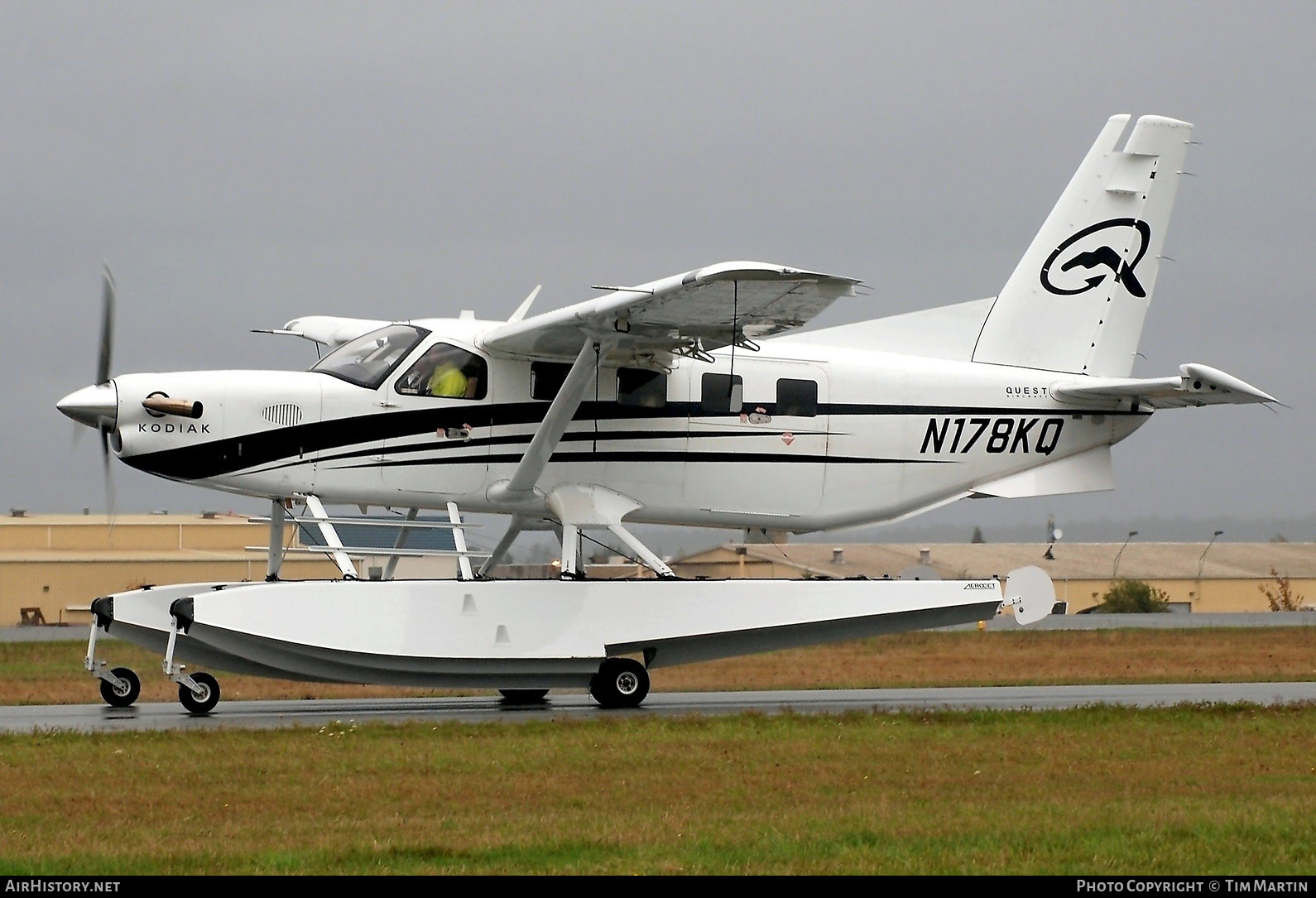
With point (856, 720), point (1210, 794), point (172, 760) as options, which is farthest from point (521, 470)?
point (1210, 794)

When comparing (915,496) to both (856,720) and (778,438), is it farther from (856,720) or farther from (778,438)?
(856,720)

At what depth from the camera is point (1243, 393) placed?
1761cm

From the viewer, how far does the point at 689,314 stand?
15.6 meters

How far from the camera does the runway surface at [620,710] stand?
14898 millimetres

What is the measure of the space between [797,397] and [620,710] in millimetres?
4237

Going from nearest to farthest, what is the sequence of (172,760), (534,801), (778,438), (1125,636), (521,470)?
(534,801)
(172,760)
(521,470)
(778,438)
(1125,636)

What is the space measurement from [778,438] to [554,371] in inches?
106

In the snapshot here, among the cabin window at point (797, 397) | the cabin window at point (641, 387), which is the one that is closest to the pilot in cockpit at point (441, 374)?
the cabin window at point (641, 387)

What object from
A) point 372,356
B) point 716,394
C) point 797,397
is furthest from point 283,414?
point 797,397

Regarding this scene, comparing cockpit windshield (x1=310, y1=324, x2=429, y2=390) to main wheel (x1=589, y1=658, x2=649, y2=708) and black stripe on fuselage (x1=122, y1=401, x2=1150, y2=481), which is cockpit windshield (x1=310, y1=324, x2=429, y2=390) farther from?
main wheel (x1=589, y1=658, x2=649, y2=708)

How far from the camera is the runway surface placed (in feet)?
48.9

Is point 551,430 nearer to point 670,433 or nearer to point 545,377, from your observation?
point 545,377

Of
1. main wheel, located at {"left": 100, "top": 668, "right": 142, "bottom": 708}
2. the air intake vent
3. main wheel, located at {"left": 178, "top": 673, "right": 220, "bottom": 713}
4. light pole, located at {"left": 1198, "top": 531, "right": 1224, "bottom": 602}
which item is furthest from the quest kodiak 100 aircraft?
light pole, located at {"left": 1198, "top": 531, "right": 1224, "bottom": 602}

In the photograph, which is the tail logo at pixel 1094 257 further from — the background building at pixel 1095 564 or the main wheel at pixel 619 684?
the background building at pixel 1095 564
